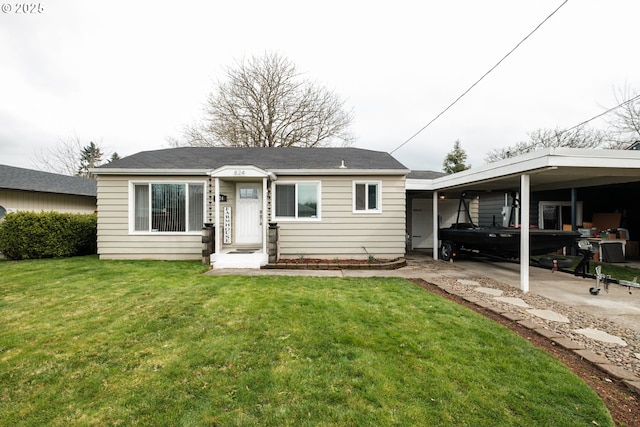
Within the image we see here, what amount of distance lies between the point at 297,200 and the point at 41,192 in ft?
40.4

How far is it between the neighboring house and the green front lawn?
10105 mm

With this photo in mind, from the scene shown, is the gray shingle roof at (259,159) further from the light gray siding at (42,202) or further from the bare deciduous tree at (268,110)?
the bare deciduous tree at (268,110)

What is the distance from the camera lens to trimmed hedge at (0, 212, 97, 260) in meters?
8.38

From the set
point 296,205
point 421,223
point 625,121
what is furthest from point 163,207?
point 625,121

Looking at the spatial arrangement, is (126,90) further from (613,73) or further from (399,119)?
(613,73)

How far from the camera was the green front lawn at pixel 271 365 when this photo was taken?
1.95m

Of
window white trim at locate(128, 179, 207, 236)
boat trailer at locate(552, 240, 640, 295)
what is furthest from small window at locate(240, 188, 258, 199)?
boat trailer at locate(552, 240, 640, 295)

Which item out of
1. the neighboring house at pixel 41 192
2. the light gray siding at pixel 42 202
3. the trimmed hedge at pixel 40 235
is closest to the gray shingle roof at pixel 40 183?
the neighboring house at pixel 41 192

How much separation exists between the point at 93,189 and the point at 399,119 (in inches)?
700

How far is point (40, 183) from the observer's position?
1262cm

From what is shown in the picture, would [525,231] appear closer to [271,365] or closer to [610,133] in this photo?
[271,365]

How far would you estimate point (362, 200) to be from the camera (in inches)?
322

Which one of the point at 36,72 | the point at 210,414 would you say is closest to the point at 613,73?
the point at 210,414

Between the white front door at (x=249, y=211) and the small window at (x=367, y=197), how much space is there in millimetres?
2941
